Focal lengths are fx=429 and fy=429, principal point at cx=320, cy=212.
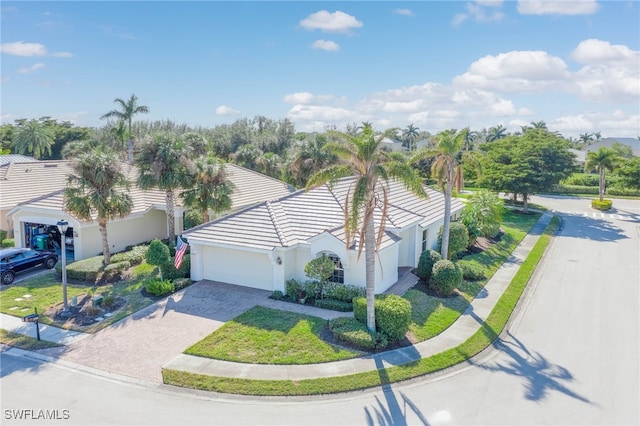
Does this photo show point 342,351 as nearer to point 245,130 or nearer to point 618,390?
point 618,390

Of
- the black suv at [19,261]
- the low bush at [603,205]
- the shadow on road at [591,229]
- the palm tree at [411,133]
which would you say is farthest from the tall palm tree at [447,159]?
the palm tree at [411,133]

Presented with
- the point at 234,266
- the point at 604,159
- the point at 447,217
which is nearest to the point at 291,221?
the point at 234,266

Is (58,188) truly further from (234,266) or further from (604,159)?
(604,159)

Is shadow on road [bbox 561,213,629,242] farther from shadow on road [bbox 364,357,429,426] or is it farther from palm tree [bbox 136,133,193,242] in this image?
palm tree [bbox 136,133,193,242]

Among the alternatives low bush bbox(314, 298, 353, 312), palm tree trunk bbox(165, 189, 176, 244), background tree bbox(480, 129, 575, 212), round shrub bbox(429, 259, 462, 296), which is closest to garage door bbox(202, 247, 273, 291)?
low bush bbox(314, 298, 353, 312)

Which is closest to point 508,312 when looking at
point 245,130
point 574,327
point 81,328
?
point 574,327

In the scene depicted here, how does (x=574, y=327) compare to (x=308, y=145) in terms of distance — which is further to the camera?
(x=308, y=145)

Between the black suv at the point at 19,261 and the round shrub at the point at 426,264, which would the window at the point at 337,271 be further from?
the black suv at the point at 19,261
